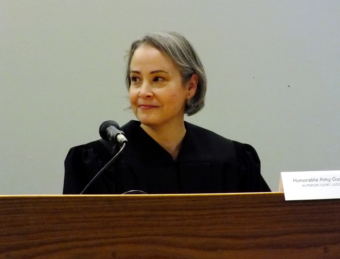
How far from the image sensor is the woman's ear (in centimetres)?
140

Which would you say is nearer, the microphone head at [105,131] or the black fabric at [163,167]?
the microphone head at [105,131]

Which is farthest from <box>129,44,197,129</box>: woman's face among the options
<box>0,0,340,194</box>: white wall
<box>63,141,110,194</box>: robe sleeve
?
<box>0,0,340,194</box>: white wall

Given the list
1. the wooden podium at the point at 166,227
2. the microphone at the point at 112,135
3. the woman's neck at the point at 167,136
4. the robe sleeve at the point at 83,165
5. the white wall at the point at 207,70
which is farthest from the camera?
the white wall at the point at 207,70

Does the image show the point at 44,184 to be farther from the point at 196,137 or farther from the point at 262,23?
the point at 262,23

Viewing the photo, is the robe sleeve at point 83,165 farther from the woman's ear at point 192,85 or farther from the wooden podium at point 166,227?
the wooden podium at point 166,227

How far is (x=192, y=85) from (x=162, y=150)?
0.22 m

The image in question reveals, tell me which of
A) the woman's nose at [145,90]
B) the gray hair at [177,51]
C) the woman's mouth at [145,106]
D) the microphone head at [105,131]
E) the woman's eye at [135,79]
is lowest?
the microphone head at [105,131]

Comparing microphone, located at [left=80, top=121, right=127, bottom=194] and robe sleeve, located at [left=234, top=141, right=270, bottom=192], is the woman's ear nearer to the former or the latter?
robe sleeve, located at [left=234, top=141, right=270, bottom=192]

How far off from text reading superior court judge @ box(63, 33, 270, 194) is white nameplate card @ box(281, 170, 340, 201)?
54 cm

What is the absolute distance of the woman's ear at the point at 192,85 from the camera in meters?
1.40

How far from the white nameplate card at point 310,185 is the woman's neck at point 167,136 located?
0.59 m

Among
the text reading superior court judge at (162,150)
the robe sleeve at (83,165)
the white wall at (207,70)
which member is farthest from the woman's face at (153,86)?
the white wall at (207,70)

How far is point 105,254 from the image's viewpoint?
2.27ft

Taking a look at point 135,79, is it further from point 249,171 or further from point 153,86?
point 249,171
